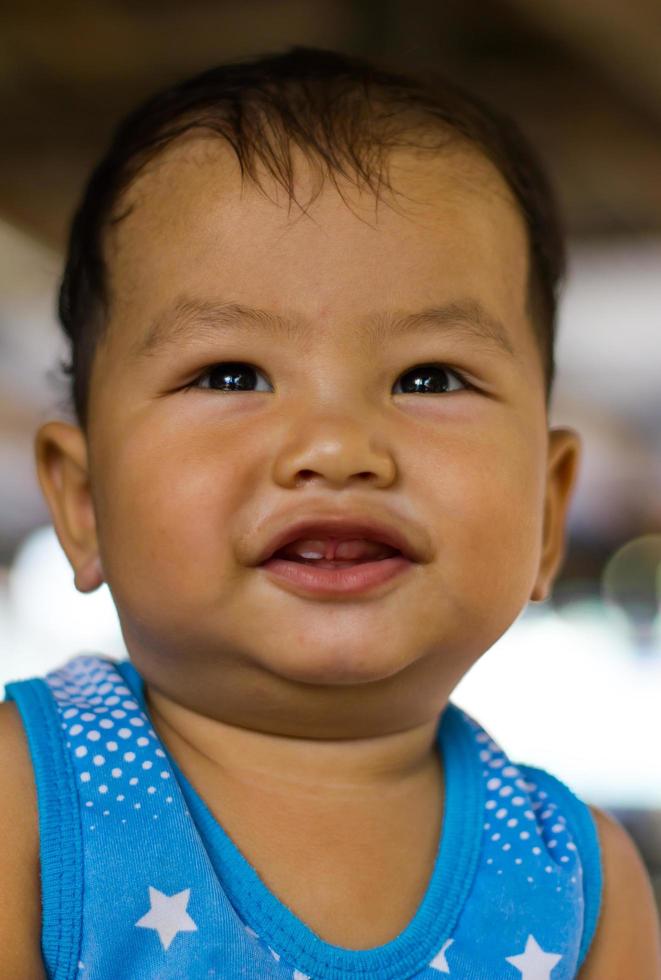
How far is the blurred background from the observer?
2.73 metres

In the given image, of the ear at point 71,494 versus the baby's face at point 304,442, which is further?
the ear at point 71,494

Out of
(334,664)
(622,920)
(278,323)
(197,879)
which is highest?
(278,323)

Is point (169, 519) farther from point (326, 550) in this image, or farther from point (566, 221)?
point (566, 221)

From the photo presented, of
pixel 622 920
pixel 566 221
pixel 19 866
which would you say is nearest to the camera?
pixel 19 866

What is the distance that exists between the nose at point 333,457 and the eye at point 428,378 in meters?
0.09

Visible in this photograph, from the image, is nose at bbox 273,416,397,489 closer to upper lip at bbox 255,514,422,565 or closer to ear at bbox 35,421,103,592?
upper lip at bbox 255,514,422,565

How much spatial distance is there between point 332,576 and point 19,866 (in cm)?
27

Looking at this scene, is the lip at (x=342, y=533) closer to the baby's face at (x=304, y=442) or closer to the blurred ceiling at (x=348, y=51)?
the baby's face at (x=304, y=442)

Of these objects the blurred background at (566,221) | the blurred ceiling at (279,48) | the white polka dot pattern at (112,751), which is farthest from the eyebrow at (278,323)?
the blurred ceiling at (279,48)

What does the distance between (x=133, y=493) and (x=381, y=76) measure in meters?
0.43

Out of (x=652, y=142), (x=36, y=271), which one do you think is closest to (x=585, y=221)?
(x=652, y=142)

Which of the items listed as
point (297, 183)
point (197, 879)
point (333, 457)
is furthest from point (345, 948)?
point (297, 183)

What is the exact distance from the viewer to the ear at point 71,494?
100cm

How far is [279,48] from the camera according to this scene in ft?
9.18
